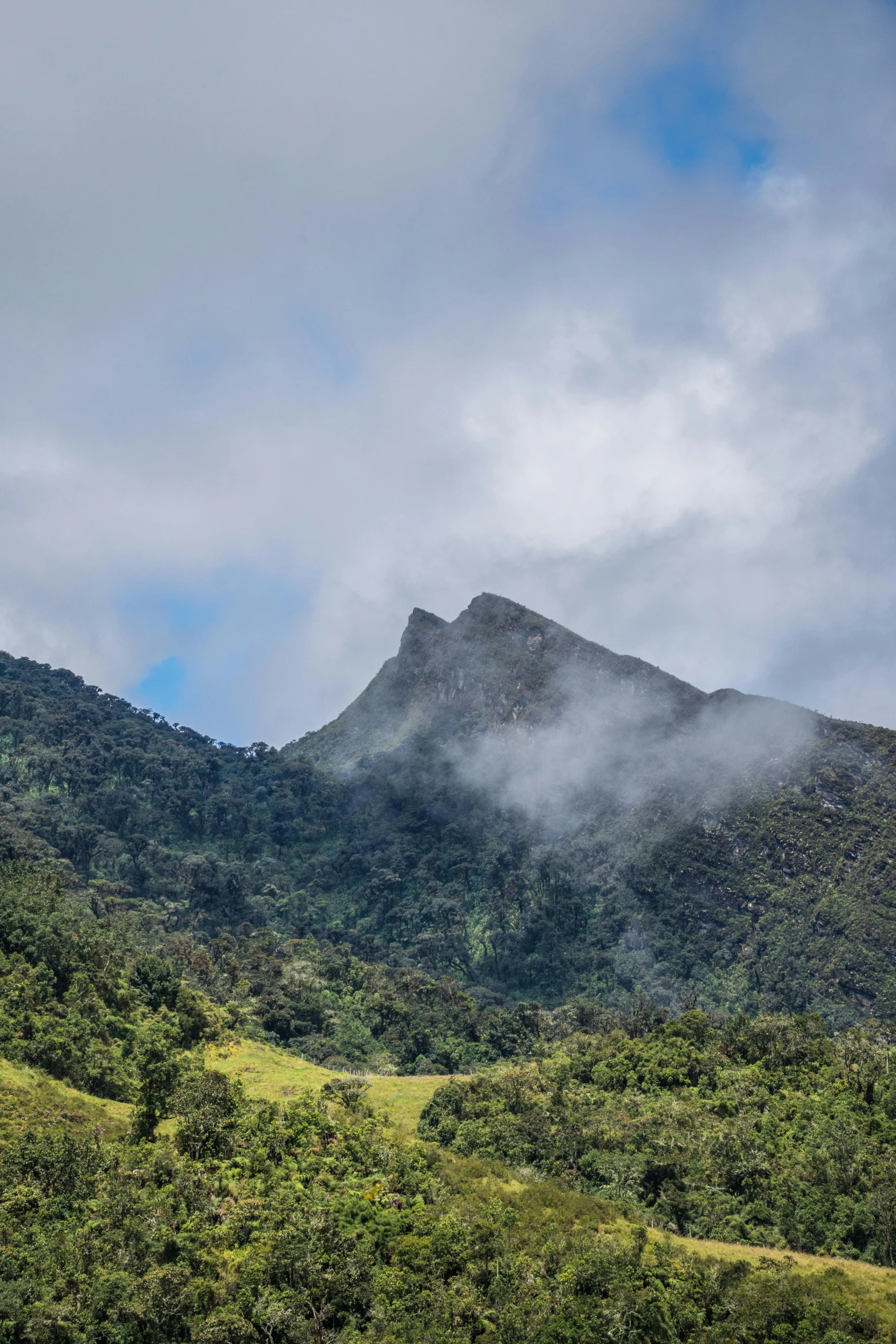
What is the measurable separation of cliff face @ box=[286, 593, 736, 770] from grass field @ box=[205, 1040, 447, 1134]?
10862cm

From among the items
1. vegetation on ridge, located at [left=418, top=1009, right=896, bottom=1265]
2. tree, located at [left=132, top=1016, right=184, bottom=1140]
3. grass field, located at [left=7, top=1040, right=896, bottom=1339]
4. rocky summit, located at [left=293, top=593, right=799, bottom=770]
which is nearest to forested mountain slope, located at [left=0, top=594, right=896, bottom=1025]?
rocky summit, located at [left=293, top=593, right=799, bottom=770]

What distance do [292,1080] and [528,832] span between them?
97.2 meters

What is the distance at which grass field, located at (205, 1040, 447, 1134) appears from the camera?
2207 inches

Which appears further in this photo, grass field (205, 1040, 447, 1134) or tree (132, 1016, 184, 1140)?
grass field (205, 1040, 447, 1134)

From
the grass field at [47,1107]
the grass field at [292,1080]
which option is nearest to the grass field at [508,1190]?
the grass field at [47,1107]

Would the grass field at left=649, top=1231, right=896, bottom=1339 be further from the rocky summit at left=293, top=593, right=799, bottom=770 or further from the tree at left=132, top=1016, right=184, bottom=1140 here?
the rocky summit at left=293, top=593, right=799, bottom=770

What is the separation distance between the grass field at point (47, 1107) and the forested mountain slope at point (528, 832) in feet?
137

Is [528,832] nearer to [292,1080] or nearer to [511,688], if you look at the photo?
[511,688]

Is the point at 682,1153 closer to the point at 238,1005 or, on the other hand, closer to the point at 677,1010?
the point at 238,1005

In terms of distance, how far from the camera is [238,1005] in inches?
2908

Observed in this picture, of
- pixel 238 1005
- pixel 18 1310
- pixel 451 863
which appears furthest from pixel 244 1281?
pixel 451 863

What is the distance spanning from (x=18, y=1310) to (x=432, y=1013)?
190 feet

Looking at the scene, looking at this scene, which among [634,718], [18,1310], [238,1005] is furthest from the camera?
[634,718]

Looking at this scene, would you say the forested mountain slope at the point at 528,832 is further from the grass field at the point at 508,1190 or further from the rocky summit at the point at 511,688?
the grass field at the point at 508,1190
